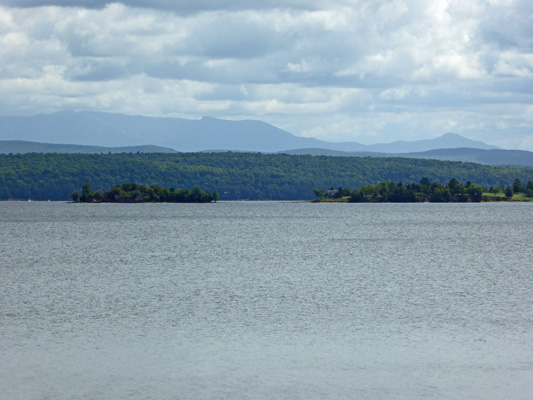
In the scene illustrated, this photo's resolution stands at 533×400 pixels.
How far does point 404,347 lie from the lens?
99.1 ft

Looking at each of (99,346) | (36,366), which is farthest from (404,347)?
(36,366)

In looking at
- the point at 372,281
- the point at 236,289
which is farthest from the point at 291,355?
the point at 372,281

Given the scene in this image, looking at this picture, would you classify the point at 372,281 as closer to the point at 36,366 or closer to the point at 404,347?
the point at 404,347

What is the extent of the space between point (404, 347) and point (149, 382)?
10.9 m

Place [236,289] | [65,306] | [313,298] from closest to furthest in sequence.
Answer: [65,306], [313,298], [236,289]

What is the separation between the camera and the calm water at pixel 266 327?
2486 centimetres

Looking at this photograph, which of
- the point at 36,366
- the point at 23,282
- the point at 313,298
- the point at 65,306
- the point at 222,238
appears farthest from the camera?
the point at 222,238

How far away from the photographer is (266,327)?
114 ft

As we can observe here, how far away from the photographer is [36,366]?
88.8 feet

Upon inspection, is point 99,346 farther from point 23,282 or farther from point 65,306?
point 23,282

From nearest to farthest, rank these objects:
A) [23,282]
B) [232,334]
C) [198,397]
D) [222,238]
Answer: [198,397] → [232,334] → [23,282] → [222,238]

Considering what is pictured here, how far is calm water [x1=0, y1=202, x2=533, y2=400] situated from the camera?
2486 centimetres

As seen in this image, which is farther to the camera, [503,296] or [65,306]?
[503,296]

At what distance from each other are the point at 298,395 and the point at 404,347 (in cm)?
803
